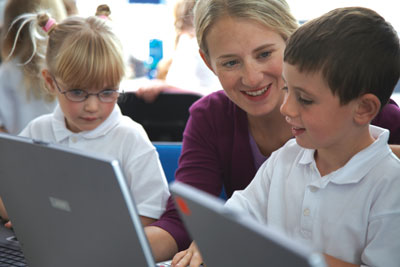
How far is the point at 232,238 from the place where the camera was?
0.63 m

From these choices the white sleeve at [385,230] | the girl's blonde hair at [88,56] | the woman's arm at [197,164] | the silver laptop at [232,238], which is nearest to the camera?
the silver laptop at [232,238]

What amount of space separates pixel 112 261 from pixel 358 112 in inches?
21.5

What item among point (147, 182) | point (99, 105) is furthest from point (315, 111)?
point (99, 105)

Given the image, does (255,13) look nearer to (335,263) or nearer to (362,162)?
(362,162)

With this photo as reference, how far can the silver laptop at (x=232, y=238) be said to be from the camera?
1.77 feet

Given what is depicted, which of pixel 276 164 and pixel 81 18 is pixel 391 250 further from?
pixel 81 18

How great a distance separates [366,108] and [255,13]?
0.42m

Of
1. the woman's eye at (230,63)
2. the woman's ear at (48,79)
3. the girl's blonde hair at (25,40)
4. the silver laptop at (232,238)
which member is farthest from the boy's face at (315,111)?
the girl's blonde hair at (25,40)

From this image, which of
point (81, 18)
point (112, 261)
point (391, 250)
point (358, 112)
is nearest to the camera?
point (112, 261)

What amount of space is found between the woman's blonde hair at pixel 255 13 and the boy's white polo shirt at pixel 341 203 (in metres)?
0.34

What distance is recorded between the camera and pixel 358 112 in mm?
1088

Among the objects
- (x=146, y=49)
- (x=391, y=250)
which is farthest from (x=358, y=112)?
(x=146, y=49)

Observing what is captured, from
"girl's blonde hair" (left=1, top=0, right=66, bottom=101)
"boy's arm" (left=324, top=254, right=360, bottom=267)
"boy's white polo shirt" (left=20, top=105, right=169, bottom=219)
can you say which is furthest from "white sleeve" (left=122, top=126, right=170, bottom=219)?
"girl's blonde hair" (left=1, top=0, right=66, bottom=101)

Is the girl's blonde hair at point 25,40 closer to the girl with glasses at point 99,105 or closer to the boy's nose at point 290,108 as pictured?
the girl with glasses at point 99,105
